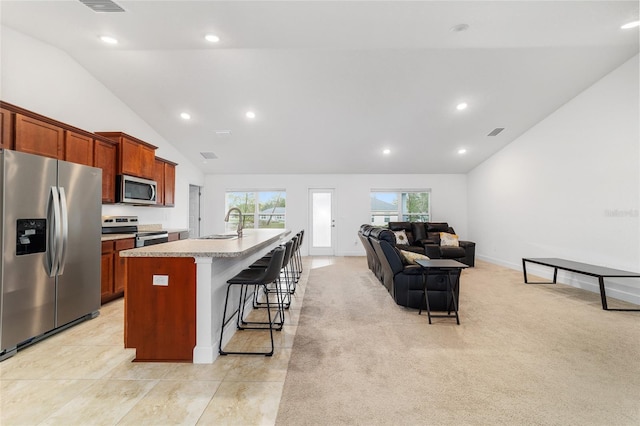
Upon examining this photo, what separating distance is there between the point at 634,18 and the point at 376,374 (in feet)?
14.7

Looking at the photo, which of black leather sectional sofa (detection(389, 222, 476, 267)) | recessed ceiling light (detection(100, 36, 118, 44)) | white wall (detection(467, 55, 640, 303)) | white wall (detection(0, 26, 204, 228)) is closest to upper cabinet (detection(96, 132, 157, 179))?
white wall (detection(0, 26, 204, 228))

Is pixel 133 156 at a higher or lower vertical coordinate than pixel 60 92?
lower

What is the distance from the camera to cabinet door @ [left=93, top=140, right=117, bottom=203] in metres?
3.75

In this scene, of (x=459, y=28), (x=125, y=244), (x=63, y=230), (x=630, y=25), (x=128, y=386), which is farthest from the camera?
(x=125, y=244)

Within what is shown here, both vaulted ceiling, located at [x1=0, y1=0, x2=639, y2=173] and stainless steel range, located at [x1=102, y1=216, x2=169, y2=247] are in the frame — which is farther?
stainless steel range, located at [x1=102, y1=216, x2=169, y2=247]

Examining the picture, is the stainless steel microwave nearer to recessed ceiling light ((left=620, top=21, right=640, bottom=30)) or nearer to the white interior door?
the white interior door

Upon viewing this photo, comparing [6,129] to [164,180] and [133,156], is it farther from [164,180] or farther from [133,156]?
[164,180]

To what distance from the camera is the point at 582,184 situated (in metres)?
4.40

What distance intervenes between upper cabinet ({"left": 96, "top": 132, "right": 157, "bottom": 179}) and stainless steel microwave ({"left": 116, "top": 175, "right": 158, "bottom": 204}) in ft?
0.31

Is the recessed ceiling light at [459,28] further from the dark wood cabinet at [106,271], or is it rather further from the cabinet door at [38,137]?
the dark wood cabinet at [106,271]

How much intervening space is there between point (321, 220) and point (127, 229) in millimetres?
4961

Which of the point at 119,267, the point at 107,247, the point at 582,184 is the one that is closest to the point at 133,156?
the point at 107,247

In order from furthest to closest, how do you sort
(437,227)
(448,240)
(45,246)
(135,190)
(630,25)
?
(437,227)
(448,240)
(135,190)
(630,25)
(45,246)

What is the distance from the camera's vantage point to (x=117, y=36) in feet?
10.4
